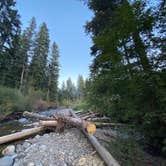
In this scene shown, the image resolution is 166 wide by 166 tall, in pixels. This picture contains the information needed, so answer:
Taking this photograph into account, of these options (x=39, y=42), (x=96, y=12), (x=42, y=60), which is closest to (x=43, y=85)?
(x=42, y=60)

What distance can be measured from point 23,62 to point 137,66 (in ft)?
81.2

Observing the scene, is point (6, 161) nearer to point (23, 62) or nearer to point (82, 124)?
point (82, 124)

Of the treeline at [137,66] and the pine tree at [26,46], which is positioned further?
the pine tree at [26,46]

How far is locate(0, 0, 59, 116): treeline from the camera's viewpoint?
1820cm

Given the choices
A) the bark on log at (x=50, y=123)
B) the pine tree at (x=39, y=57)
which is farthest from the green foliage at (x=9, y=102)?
the pine tree at (x=39, y=57)

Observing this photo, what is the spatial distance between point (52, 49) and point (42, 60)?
22.3ft

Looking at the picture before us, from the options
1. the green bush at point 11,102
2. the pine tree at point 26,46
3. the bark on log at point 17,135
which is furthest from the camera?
the pine tree at point 26,46

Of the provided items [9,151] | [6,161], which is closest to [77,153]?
[6,161]

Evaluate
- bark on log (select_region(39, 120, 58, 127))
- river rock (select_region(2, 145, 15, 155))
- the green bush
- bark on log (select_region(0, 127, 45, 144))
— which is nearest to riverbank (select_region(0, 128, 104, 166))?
river rock (select_region(2, 145, 15, 155))

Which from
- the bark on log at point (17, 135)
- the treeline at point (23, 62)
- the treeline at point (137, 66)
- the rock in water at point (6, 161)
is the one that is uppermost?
the treeline at point (23, 62)

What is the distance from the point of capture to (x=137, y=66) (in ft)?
12.9

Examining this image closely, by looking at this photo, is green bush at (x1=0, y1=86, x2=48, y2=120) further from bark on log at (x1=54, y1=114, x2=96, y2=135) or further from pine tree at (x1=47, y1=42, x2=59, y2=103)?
pine tree at (x1=47, y1=42, x2=59, y2=103)

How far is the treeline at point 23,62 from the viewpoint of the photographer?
59.7 feet

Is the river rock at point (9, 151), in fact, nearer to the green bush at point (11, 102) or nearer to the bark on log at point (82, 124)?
the bark on log at point (82, 124)
